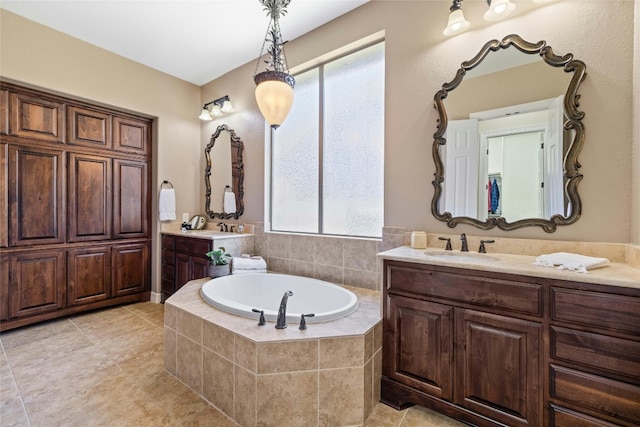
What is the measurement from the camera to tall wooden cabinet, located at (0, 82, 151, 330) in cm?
269

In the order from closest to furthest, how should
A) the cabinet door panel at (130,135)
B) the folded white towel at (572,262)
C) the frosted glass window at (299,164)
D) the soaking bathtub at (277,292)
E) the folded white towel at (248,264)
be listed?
the folded white towel at (572,262), the soaking bathtub at (277,292), the folded white towel at (248,264), the frosted glass window at (299,164), the cabinet door panel at (130,135)

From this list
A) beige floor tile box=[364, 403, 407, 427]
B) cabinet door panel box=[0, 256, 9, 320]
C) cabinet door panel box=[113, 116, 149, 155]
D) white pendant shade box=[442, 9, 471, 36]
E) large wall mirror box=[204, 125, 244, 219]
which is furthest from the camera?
large wall mirror box=[204, 125, 244, 219]

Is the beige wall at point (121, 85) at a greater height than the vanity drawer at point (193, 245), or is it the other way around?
the beige wall at point (121, 85)

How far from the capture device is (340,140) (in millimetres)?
2770

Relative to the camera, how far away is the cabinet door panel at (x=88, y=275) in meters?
3.07

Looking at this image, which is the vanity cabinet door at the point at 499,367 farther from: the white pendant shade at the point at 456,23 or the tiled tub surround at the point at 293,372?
the white pendant shade at the point at 456,23

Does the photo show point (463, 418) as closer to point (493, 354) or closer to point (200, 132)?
point (493, 354)

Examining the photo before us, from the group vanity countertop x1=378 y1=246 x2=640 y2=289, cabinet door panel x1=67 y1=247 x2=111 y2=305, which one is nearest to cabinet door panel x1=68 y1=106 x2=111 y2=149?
cabinet door panel x1=67 y1=247 x2=111 y2=305

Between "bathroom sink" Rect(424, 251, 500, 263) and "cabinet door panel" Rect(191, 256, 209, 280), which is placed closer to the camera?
"bathroom sink" Rect(424, 251, 500, 263)

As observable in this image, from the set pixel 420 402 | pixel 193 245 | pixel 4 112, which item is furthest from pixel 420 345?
pixel 4 112

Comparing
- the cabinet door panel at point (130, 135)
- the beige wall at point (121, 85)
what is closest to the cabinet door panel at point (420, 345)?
the beige wall at point (121, 85)

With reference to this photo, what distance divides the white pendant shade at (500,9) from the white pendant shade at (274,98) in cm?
139

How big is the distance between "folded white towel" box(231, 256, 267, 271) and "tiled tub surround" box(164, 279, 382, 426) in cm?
107

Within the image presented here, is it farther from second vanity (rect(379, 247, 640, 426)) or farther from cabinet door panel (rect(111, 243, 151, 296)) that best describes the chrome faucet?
cabinet door panel (rect(111, 243, 151, 296))
